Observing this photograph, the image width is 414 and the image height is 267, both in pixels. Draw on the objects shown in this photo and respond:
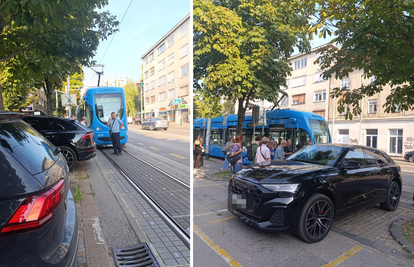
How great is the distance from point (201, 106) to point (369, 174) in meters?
3.22

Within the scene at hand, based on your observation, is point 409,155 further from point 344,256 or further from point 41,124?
point 41,124

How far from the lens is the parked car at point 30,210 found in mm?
1686

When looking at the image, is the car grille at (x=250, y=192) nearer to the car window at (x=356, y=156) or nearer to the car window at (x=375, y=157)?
the car window at (x=356, y=156)

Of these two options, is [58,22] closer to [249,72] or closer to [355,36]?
[249,72]

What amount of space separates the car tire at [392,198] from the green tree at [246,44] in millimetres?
3618

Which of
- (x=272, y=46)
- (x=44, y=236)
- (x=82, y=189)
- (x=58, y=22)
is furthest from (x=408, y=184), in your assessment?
(x=58, y=22)

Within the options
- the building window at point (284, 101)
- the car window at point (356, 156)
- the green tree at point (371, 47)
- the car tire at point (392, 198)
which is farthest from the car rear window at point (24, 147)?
the building window at point (284, 101)

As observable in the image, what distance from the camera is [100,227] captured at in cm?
395

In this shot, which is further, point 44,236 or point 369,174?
point 369,174

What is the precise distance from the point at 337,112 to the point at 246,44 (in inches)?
120

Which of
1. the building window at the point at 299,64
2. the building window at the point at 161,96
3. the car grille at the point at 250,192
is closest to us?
the car grille at the point at 250,192

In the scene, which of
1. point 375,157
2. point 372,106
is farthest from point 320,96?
point 375,157

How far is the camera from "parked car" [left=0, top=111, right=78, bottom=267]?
1.69 m

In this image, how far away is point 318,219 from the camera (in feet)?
13.0
